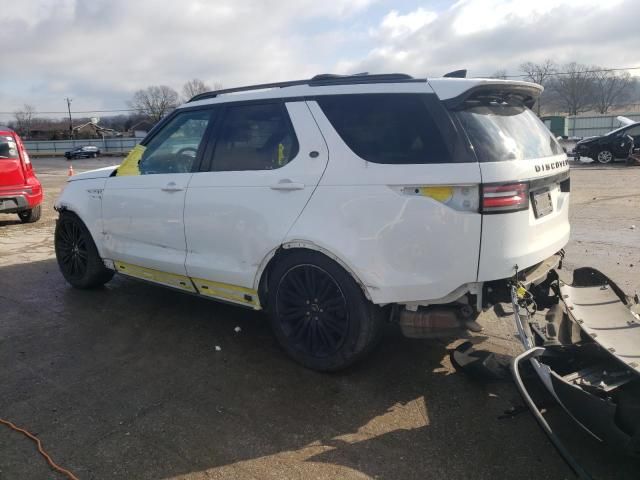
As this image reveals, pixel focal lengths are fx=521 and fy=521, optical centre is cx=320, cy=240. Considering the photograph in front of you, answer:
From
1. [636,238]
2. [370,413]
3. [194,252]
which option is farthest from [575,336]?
[636,238]

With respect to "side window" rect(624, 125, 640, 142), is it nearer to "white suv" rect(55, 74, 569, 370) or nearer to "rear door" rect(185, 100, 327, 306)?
"white suv" rect(55, 74, 569, 370)

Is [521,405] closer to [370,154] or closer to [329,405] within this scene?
[329,405]

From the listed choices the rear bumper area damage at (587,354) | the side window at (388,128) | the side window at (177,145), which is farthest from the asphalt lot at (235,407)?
the side window at (388,128)

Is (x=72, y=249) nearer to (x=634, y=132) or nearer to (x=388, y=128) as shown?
(x=388, y=128)

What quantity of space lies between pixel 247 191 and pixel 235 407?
1.45 m

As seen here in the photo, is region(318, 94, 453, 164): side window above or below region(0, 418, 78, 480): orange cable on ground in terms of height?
above

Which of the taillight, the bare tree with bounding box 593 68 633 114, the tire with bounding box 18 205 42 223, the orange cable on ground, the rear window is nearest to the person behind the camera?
the orange cable on ground

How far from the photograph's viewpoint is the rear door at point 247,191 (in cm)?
346

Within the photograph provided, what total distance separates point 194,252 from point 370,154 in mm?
1720

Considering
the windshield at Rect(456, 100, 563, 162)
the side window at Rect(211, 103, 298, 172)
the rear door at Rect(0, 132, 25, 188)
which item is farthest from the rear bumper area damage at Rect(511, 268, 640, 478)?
the rear door at Rect(0, 132, 25, 188)

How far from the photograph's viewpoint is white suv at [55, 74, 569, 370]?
300 cm

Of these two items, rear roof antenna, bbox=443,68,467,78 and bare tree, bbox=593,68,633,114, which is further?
bare tree, bbox=593,68,633,114

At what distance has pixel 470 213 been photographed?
9.64 ft

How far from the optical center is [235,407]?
3238mm
